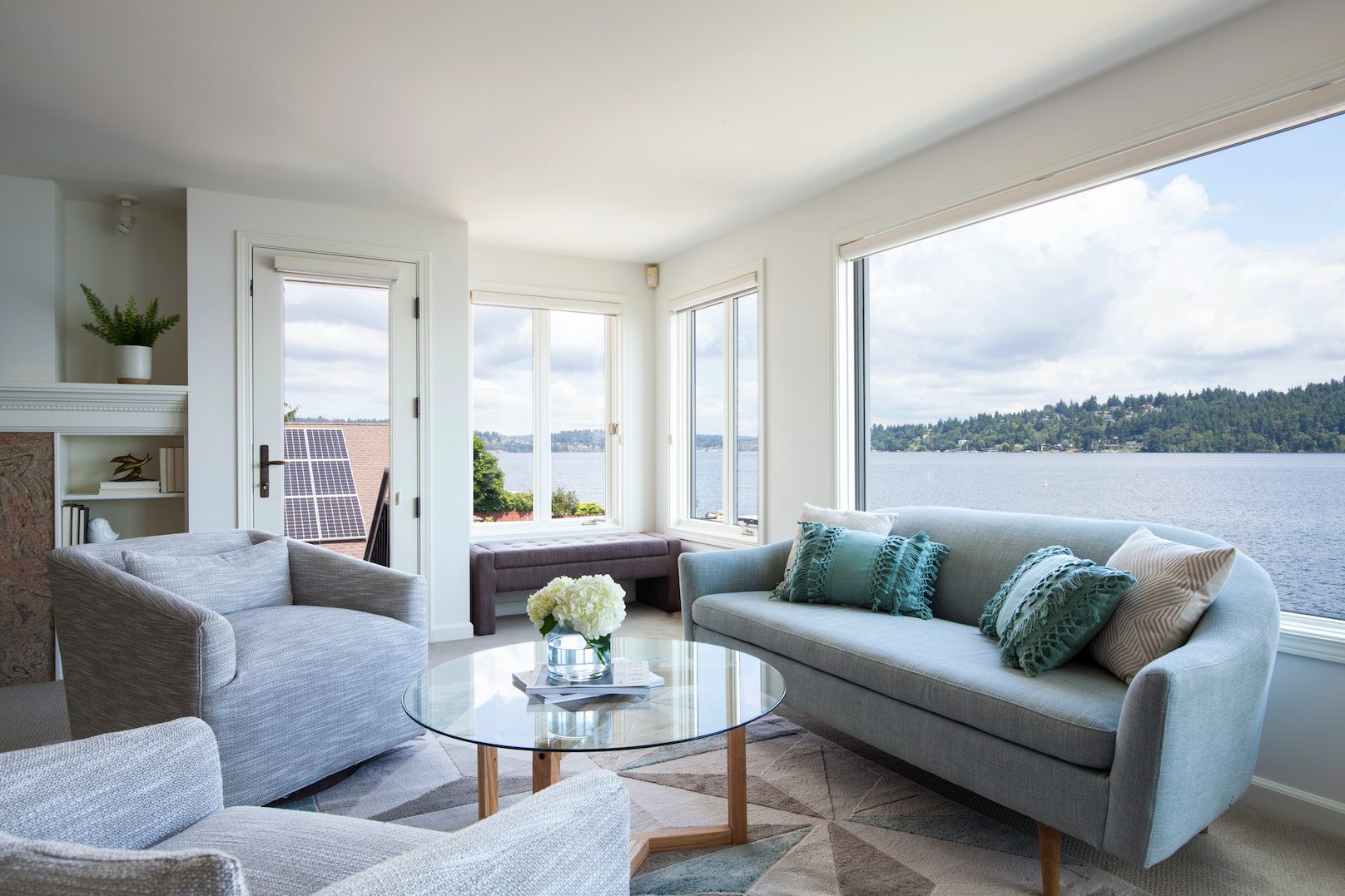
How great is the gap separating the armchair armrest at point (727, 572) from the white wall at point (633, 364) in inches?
84.4

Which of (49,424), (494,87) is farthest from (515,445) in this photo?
(494,87)

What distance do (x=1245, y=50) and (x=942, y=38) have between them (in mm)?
882

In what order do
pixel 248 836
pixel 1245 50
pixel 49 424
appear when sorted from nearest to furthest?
1. pixel 248 836
2. pixel 1245 50
3. pixel 49 424

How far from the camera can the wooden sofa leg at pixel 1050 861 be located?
1.86 metres

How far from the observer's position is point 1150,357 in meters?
2.80

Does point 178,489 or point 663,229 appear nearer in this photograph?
point 178,489

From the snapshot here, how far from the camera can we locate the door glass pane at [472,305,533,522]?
204 inches

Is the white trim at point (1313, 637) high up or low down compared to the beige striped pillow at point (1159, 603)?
down

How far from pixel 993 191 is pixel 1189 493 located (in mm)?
1372

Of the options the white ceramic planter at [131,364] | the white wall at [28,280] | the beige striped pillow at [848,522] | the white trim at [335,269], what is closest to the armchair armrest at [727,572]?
the beige striped pillow at [848,522]

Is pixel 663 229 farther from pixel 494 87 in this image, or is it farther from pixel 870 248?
pixel 494 87

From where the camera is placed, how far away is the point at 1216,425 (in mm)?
2633

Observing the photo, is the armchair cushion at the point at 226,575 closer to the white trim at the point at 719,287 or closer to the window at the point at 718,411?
the window at the point at 718,411

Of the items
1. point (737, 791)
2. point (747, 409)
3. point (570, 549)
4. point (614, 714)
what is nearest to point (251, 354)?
point (570, 549)
